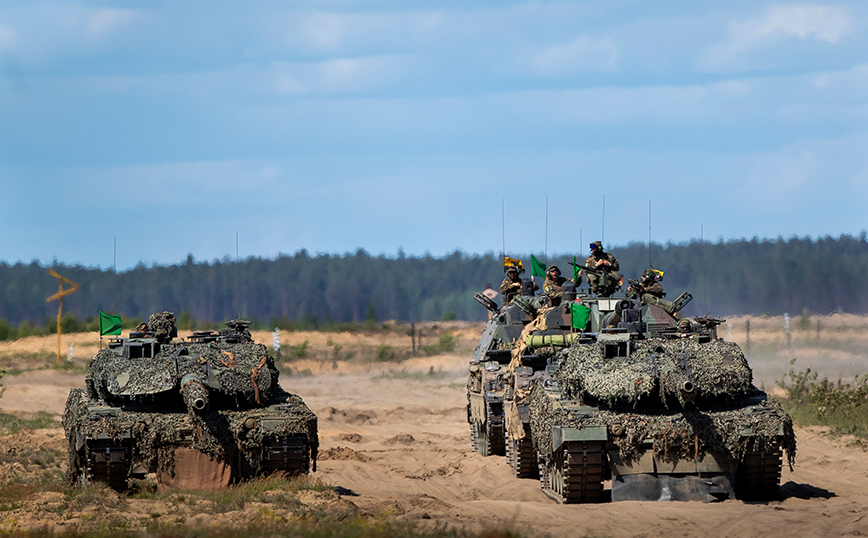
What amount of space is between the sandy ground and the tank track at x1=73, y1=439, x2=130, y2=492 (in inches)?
114

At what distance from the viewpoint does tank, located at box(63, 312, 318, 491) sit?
15305 millimetres

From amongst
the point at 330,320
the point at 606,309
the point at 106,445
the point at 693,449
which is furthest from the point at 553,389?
the point at 330,320

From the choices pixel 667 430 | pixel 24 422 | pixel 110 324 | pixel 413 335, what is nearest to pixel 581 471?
pixel 667 430

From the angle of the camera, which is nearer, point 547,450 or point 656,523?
point 656,523

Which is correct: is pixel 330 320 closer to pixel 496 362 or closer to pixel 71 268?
pixel 71 268

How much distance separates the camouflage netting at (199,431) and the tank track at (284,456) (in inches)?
3.3

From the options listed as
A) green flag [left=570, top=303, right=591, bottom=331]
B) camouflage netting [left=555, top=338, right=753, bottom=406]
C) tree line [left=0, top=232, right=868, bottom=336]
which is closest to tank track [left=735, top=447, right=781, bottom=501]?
camouflage netting [left=555, top=338, right=753, bottom=406]

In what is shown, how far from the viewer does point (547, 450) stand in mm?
15992

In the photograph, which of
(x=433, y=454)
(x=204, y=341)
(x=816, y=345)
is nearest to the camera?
(x=204, y=341)

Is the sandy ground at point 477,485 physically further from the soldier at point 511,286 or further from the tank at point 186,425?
the soldier at point 511,286

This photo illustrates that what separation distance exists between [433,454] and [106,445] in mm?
9116

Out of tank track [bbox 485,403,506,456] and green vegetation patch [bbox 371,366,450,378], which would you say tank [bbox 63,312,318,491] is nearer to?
tank track [bbox 485,403,506,456]

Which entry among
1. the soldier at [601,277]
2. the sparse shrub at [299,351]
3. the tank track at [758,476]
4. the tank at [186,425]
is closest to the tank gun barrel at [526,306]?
the soldier at [601,277]

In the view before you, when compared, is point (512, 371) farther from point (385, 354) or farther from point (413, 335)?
point (413, 335)
